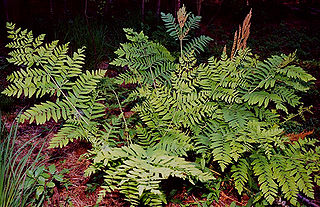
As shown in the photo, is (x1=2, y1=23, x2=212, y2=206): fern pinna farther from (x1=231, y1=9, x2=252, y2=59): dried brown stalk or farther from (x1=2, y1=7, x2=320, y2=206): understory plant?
(x1=231, y1=9, x2=252, y2=59): dried brown stalk

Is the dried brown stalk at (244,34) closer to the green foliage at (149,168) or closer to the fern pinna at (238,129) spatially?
the fern pinna at (238,129)

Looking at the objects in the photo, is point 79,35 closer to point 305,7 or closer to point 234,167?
point 234,167

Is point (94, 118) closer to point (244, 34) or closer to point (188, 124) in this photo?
point (188, 124)

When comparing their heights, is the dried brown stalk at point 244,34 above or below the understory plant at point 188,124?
above

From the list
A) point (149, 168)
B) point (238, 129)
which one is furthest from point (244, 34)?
point (149, 168)

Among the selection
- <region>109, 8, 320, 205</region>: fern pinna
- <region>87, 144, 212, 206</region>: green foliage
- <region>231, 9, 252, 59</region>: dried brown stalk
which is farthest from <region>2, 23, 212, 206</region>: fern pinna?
<region>231, 9, 252, 59</region>: dried brown stalk

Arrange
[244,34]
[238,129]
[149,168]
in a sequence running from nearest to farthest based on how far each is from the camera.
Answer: [149,168] → [238,129] → [244,34]

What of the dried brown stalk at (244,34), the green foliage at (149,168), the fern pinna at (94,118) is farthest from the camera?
the dried brown stalk at (244,34)

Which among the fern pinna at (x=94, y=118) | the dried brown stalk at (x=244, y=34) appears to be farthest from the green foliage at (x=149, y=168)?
the dried brown stalk at (x=244, y=34)

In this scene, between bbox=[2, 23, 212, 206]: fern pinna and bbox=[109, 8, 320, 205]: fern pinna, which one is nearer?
bbox=[2, 23, 212, 206]: fern pinna

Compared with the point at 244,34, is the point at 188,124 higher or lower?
lower

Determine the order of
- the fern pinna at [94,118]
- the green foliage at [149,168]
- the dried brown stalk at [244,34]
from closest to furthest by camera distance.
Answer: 1. the green foliage at [149,168]
2. the fern pinna at [94,118]
3. the dried brown stalk at [244,34]

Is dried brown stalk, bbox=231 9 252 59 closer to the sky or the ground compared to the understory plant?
closer to the sky

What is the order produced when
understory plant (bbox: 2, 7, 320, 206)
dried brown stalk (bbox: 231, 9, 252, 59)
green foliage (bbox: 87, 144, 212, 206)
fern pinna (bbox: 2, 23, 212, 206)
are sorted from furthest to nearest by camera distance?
dried brown stalk (bbox: 231, 9, 252, 59)
understory plant (bbox: 2, 7, 320, 206)
fern pinna (bbox: 2, 23, 212, 206)
green foliage (bbox: 87, 144, 212, 206)
